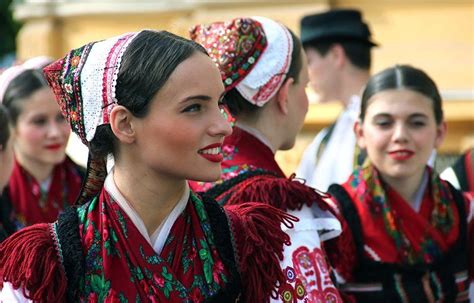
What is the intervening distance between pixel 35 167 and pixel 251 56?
2.25m

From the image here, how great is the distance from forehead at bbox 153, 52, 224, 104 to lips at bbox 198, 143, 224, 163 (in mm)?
137

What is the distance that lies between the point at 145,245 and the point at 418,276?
164 cm

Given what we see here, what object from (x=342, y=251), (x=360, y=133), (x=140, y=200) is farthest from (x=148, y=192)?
(x=360, y=133)

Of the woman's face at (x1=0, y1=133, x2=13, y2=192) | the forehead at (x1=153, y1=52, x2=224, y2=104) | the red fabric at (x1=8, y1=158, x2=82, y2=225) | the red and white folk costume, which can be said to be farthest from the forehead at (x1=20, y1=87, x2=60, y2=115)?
the forehead at (x1=153, y1=52, x2=224, y2=104)

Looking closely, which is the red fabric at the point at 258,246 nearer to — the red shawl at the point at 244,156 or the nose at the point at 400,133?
the red shawl at the point at 244,156

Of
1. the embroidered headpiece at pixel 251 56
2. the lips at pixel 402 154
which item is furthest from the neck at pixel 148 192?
the lips at pixel 402 154

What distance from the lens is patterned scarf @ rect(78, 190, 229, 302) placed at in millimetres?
3205

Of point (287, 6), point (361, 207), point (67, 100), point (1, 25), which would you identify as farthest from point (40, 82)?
point (1, 25)

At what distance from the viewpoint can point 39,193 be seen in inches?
237

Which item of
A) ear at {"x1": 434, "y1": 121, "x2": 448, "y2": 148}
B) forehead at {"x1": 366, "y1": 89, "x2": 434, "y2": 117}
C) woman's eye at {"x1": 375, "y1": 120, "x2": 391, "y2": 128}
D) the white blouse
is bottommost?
the white blouse

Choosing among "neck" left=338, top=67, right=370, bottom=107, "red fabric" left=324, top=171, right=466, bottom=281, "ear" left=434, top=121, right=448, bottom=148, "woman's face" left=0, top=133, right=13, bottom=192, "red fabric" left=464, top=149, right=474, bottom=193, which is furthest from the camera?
"neck" left=338, top=67, right=370, bottom=107

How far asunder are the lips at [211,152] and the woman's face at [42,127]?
2.74m

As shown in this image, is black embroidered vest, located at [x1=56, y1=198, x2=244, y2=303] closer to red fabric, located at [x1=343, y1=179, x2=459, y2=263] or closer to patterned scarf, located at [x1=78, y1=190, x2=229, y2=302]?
patterned scarf, located at [x1=78, y1=190, x2=229, y2=302]

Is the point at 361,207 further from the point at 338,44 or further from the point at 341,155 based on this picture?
the point at 338,44
